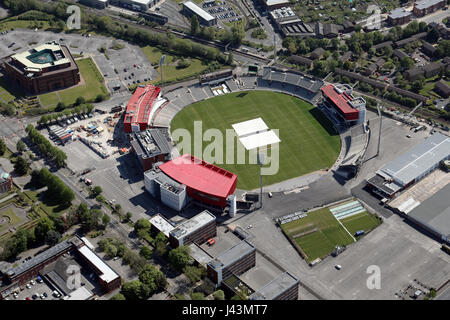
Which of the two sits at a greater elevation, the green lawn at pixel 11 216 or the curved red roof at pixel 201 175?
the curved red roof at pixel 201 175

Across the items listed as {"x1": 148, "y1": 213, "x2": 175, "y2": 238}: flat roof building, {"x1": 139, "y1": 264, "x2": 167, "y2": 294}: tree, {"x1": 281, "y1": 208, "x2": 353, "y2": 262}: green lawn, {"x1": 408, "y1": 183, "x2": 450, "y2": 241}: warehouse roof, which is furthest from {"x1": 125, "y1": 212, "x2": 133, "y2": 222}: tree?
{"x1": 408, "y1": 183, "x2": 450, "y2": 241}: warehouse roof

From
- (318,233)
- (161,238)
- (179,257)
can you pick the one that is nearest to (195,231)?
(161,238)

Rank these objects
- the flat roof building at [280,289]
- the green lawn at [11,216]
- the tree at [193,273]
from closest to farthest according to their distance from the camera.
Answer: the flat roof building at [280,289]
the tree at [193,273]
the green lawn at [11,216]

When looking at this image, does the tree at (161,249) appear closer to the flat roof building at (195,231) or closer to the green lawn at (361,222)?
the flat roof building at (195,231)

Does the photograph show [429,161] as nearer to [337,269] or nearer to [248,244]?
[337,269]

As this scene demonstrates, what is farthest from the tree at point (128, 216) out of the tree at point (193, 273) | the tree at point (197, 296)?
the tree at point (197, 296)
